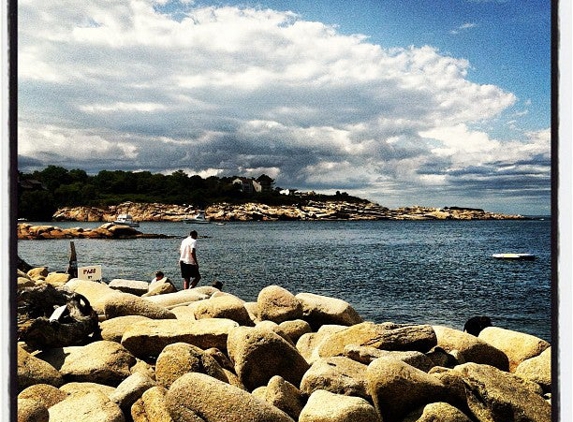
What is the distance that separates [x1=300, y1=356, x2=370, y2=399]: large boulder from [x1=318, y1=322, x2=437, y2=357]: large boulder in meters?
0.84

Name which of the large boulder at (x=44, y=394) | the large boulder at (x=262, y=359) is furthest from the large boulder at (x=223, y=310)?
the large boulder at (x=44, y=394)

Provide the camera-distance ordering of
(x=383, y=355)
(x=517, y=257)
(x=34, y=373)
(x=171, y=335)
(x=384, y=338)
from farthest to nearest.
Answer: (x=517, y=257) < (x=384, y=338) < (x=171, y=335) < (x=383, y=355) < (x=34, y=373)

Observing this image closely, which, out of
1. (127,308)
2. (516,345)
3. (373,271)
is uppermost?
(127,308)

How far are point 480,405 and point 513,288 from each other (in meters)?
26.2

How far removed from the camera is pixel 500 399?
13.7 feet

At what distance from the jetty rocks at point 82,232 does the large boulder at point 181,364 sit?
40538 mm

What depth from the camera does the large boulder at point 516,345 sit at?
6086mm

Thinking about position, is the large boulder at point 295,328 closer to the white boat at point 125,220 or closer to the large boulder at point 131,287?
the large boulder at point 131,287

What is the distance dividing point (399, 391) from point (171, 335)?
7.17ft

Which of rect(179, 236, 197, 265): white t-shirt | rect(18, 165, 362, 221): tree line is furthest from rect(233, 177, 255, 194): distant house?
rect(179, 236, 197, 265): white t-shirt

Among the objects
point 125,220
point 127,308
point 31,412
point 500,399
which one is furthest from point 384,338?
point 125,220

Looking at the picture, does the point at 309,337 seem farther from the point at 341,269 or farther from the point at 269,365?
the point at 341,269

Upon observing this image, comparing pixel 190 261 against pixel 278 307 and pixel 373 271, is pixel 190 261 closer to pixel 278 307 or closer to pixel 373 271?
pixel 278 307

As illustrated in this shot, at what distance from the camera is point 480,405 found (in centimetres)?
418
